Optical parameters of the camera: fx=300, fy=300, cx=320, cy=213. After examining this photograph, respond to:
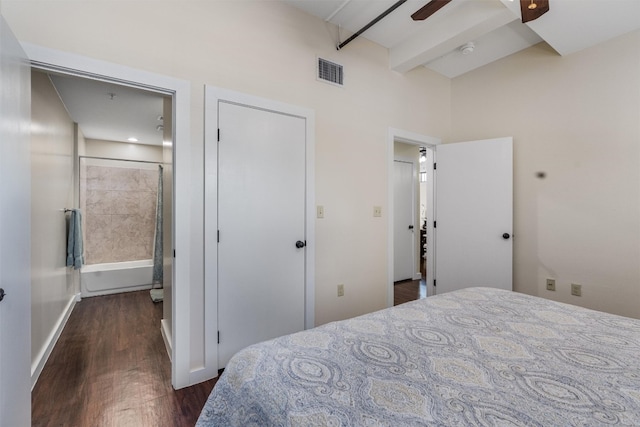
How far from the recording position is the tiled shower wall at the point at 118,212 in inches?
183

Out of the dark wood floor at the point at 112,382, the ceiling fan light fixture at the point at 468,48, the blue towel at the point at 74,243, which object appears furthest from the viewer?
the blue towel at the point at 74,243

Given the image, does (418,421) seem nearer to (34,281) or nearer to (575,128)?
(34,281)

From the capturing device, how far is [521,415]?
0.77m

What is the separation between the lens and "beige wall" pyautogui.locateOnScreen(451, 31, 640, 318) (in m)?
2.52

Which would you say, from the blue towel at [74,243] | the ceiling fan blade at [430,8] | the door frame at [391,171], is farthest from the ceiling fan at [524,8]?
the blue towel at [74,243]

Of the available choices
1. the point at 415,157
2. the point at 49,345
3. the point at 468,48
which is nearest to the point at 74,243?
the point at 49,345

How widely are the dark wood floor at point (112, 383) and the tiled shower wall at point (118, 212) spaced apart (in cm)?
176

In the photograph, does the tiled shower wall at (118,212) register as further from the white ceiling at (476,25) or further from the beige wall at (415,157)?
the beige wall at (415,157)

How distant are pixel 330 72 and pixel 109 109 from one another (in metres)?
2.60

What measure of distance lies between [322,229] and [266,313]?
0.83 m

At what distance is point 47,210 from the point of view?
2617 millimetres

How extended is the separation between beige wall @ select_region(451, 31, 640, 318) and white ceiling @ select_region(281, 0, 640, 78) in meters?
0.24

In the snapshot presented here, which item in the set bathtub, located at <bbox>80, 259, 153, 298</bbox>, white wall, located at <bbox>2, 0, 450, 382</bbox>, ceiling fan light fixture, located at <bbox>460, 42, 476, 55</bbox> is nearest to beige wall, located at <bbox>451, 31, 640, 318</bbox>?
ceiling fan light fixture, located at <bbox>460, 42, 476, 55</bbox>

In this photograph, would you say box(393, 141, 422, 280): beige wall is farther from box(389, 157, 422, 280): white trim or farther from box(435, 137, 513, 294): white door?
box(435, 137, 513, 294): white door
